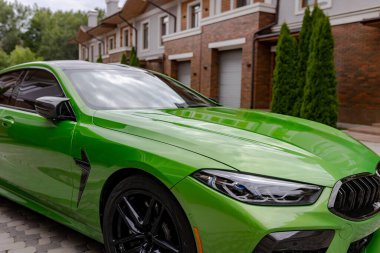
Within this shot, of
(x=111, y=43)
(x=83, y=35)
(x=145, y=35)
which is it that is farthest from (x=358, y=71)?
(x=83, y=35)

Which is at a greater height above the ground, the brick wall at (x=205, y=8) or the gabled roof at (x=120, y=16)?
the gabled roof at (x=120, y=16)

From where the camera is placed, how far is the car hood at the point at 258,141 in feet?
6.40

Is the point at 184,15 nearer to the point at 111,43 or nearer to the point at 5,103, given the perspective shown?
the point at 111,43

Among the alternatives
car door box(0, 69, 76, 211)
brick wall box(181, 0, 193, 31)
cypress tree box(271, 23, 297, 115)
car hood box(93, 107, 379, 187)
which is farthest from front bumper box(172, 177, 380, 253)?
brick wall box(181, 0, 193, 31)

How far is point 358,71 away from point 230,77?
21.4 feet

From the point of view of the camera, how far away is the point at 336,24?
40.8ft

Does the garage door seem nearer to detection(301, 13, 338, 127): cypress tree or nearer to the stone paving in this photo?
detection(301, 13, 338, 127): cypress tree

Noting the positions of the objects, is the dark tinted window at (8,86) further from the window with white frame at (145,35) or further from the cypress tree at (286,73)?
the window with white frame at (145,35)

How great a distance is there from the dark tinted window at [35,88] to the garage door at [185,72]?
17.5 meters

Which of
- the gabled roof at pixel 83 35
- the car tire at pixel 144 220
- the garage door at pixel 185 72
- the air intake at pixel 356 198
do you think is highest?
the gabled roof at pixel 83 35

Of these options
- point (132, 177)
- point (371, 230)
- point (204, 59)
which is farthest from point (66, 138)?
point (204, 59)

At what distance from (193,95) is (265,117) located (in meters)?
1.02

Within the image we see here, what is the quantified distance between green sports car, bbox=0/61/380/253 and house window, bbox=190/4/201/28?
62.0ft

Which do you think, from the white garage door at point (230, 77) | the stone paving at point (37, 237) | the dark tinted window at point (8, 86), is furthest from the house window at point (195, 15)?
the stone paving at point (37, 237)
